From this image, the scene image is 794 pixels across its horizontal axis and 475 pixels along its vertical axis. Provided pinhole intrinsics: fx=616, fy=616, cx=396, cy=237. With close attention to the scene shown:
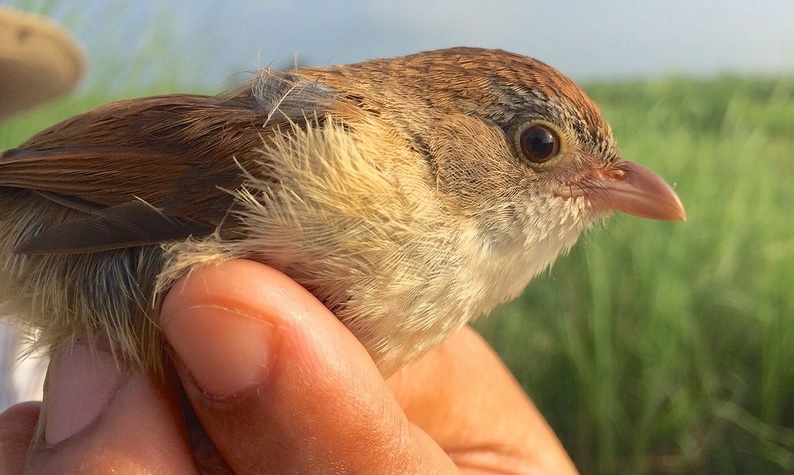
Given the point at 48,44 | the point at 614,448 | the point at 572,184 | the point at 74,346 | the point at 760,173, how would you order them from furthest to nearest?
1. the point at 760,173
2. the point at 614,448
3. the point at 48,44
4. the point at 572,184
5. the point at 74,346

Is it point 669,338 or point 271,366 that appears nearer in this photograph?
point 271,366

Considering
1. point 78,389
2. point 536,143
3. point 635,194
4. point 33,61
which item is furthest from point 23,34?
point 635,194

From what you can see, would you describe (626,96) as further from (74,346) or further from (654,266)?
(74,346)

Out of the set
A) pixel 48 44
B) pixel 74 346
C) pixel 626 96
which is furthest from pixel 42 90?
pixel 626 96

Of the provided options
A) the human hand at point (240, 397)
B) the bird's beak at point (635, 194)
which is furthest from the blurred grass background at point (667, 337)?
the human hand at point (240, 397)

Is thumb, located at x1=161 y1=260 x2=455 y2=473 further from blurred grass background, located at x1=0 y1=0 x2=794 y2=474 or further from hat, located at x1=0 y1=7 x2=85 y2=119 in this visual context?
blurred grass background, located at x1=0 y1=0 x2=794 y2=474

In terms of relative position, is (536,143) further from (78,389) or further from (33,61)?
(33,61)

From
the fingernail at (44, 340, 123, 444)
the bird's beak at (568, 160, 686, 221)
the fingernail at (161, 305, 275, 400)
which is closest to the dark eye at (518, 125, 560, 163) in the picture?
the bird's beak at (568, 160, 686, 221)
